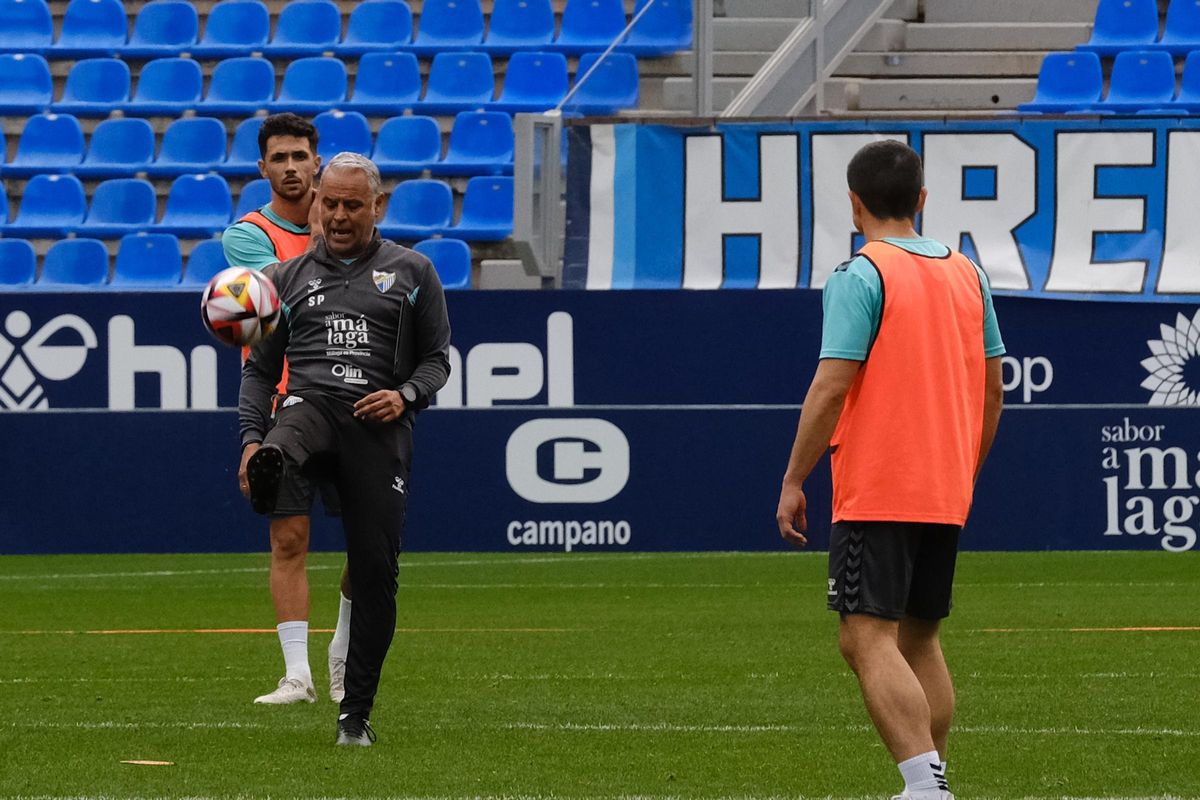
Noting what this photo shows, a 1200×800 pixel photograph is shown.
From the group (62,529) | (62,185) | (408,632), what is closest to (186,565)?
(62,529)

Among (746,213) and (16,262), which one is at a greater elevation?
(746,213)

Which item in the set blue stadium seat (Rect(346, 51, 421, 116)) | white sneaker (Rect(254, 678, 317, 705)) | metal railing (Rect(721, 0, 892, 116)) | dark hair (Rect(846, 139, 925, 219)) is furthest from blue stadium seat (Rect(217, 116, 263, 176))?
dark hair (Rect(846, 139, 925, 219))

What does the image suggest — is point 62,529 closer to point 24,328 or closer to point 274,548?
point 24,328

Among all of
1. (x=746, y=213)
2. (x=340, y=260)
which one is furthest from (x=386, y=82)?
(x=340, y=260)

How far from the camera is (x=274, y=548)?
7.38 metres

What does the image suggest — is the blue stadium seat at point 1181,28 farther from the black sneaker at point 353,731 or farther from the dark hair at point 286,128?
the black sneaker at point 353,731

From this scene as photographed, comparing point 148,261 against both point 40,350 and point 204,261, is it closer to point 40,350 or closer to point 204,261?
point 204,261

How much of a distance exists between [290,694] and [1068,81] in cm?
1064

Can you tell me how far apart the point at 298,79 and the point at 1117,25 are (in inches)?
273

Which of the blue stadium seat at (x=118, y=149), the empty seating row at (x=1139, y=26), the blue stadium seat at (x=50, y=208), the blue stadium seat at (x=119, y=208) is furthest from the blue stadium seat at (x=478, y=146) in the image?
the empty seating row at (x=1139, y=26)

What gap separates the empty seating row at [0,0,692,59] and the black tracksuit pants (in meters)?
11.5

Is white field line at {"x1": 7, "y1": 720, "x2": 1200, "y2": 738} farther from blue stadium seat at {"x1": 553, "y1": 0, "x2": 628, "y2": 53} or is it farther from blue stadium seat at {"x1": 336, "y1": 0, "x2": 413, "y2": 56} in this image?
blue stadium seat at {"x1": 336, "y1": 0, "x2": 413, "y2": 56}

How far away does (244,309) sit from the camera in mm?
6430

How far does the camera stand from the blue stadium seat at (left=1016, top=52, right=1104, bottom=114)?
16.1 metres
